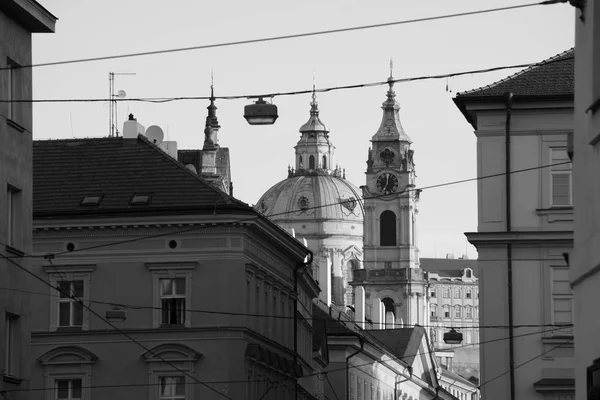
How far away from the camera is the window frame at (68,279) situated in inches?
1724

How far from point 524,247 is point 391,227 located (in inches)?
6251

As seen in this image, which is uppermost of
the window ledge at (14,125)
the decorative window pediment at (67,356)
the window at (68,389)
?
the window ledge at (14,125)

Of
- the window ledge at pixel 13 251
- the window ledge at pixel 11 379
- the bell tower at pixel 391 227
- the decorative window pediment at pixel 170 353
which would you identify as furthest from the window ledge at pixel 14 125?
the bell tower at pixel 391 227

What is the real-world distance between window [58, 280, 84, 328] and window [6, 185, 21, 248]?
13.0 metres

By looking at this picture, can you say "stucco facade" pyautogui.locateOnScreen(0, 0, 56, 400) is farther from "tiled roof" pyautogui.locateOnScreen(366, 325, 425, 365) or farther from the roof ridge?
"tiled roof" pyautogui.locateOnScreen(366, 325, 425, 365)

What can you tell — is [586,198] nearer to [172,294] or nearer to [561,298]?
[561,298]

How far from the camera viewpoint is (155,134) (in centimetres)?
5122

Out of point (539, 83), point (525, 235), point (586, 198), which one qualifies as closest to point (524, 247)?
point (525, 235)

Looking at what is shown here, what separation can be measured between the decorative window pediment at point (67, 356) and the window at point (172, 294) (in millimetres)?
1902

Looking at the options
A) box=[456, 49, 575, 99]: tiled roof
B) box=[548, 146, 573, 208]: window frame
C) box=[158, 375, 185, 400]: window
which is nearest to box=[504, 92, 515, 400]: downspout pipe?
box=[456, 49, 575, 99]: tiled roof

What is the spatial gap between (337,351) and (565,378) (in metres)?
36.2

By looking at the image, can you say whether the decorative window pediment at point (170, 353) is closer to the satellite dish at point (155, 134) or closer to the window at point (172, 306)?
the window at point (172, 306)

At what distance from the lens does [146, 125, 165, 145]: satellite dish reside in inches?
2009

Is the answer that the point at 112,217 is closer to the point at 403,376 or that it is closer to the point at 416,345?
the point at 403,376
